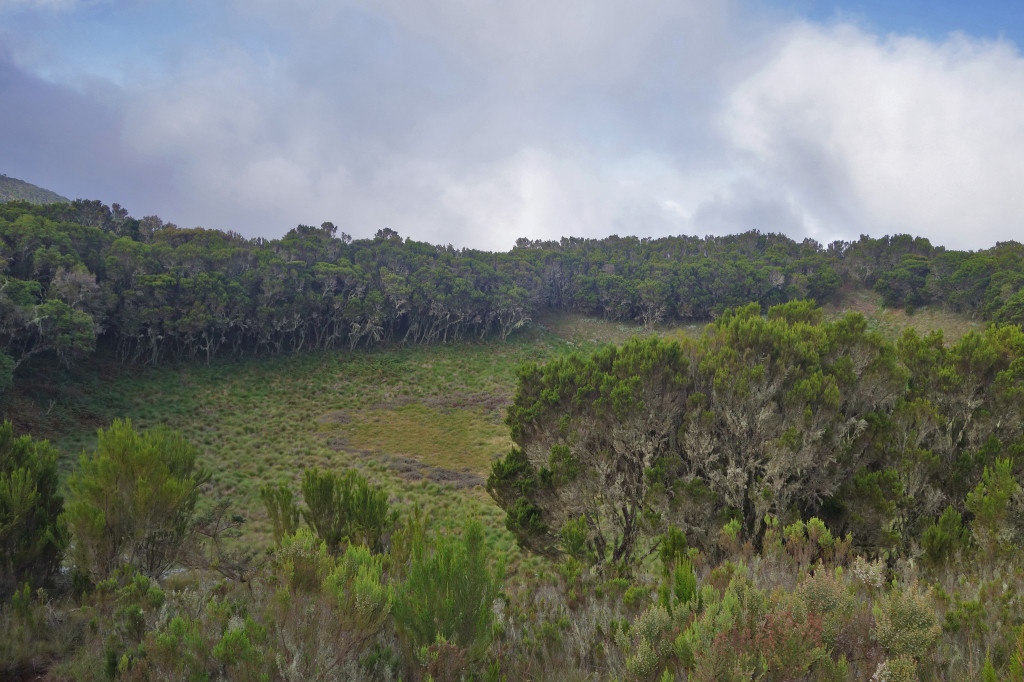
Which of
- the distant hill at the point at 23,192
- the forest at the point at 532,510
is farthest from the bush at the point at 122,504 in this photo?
the distant hill at the point at 23,192

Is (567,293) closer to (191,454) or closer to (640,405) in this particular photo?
(640,405)

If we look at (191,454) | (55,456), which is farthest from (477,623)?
(55,456)

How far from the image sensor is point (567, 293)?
60.1m

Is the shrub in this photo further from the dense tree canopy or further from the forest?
the dense tree canopy

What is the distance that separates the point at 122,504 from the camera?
22.3ft

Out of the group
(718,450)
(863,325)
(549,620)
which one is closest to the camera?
(549,620)

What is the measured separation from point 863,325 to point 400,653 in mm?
13532

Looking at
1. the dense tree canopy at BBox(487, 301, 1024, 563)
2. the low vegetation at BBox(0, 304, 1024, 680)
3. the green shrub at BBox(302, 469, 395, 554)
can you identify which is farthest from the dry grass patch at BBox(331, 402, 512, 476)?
the green shrub at BBox(302, 469, 395, 554)

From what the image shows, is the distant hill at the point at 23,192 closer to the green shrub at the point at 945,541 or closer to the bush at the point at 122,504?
the bush at the point at 122,504

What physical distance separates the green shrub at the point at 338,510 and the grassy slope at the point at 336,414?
21.8 ft

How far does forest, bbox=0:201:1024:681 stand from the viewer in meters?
4.12

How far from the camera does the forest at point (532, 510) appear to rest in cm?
412

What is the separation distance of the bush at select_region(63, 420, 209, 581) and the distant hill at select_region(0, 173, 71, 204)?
7681cm

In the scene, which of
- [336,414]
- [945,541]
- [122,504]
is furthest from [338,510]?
[336,414]
